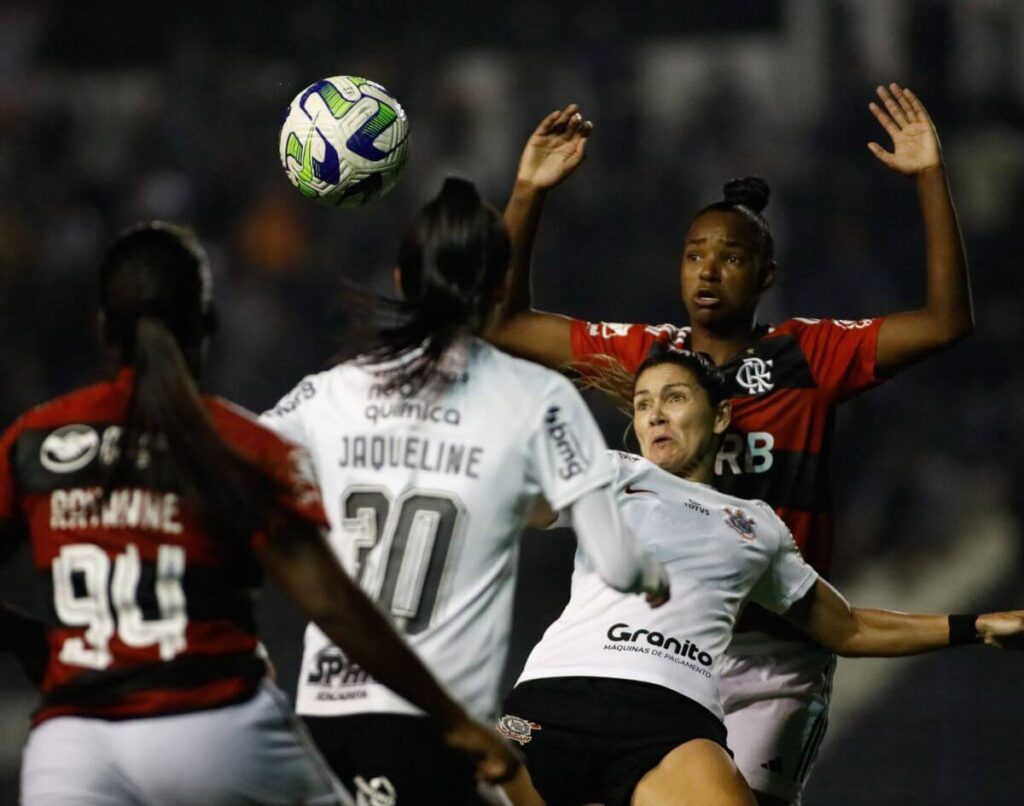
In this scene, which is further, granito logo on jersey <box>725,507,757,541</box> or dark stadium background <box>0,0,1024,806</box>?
dark stadium background <box>0,0,1024,806</box>

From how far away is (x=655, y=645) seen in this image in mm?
4613

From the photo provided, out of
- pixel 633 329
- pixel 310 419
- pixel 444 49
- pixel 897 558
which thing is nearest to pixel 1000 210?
pixel 897 558

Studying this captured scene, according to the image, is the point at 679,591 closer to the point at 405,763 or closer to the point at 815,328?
the point at 815,328

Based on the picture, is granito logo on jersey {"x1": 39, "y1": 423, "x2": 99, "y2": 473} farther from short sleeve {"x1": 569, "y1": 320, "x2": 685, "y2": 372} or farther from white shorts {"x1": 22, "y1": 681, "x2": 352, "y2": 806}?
short sleeve {"x1": 569, "y1": 320, "x2": 685, "y2": 372}

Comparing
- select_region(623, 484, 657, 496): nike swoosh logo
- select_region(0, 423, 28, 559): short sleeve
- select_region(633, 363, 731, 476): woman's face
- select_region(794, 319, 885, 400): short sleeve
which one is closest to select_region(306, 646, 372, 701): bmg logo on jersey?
select_region(0, 423, 28, 559): short sleeve

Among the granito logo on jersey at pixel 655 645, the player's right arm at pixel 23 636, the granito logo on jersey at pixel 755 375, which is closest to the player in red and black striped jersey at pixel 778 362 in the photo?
the granito logo on jersey at pixel 755 375

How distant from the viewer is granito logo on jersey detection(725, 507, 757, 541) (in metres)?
4.75

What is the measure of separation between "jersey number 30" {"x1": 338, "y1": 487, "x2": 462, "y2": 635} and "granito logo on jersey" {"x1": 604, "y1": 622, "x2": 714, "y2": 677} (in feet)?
4.13

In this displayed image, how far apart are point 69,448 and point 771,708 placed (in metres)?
2.79

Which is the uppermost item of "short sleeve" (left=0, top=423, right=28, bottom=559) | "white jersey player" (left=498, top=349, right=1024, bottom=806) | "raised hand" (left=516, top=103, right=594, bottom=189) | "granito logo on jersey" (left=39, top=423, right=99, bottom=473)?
"raised hand" (left=516, top=103, right=594, bottom=189)

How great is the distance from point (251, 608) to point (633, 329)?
8.20 ft

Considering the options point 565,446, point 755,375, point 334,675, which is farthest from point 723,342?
point 334,675

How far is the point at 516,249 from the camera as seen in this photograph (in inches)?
208

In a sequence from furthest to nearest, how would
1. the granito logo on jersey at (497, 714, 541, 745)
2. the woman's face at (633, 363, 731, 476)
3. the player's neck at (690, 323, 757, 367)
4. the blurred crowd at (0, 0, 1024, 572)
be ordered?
the blurred crowd at (0, 0, 1024, 572) → the player's neck at (690, 323, 757, 367) → the woman's face at (633, 363, 731, 476) → the granito logo on jersey at (497, 714, 541, 745)
